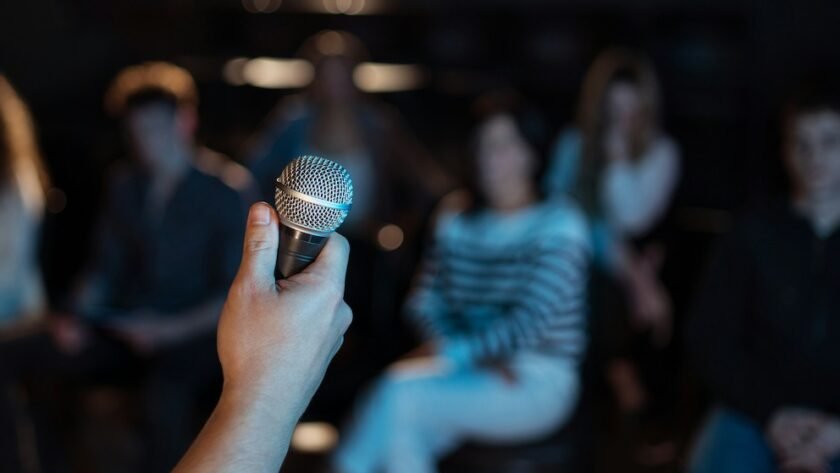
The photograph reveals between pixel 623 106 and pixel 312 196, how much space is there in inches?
109

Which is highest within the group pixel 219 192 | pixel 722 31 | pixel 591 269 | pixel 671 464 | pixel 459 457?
pixel 722 31

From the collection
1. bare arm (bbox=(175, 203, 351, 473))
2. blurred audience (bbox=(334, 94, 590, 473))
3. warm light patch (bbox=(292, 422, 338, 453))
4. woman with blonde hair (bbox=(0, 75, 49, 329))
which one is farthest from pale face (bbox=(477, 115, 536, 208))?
bare arm (bbox=(175, 203, 351, 473))

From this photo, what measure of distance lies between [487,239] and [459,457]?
57cm

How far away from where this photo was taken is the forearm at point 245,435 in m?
0.95

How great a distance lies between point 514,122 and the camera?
286 cm

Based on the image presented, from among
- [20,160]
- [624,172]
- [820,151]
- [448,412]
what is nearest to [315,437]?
[448,412]

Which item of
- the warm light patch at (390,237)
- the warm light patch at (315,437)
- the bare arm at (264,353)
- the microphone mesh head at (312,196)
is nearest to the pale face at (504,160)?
the warm light patch at (390,237)

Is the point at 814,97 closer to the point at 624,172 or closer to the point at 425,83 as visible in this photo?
the point at 624,172

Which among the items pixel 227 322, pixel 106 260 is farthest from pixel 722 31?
pixel 227 322

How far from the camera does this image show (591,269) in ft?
9.62

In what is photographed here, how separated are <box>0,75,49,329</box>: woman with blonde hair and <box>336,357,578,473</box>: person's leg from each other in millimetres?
1144

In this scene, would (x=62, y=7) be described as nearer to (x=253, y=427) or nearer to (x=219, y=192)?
(x=219, y=192)

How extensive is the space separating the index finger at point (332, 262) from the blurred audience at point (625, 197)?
7.33 feet

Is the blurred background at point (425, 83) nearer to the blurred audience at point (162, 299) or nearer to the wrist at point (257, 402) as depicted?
the blurred audience at point (162, 299)
